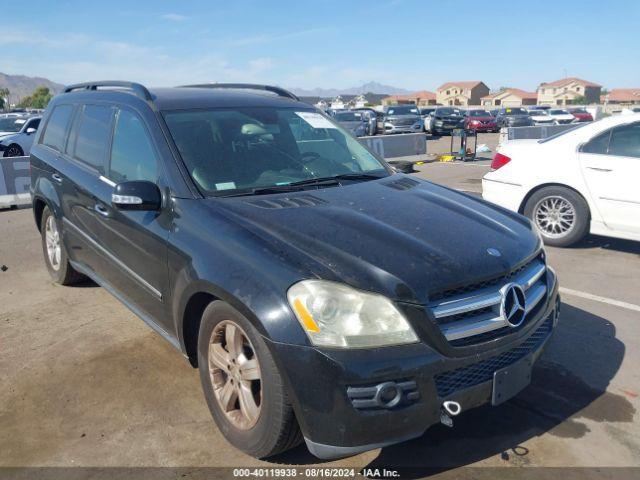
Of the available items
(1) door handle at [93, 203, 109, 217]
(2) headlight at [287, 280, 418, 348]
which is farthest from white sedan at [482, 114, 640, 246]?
(1) door handle at [93, 203, 109, 217]

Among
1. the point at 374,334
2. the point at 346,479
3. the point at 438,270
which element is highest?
the point at 438,270

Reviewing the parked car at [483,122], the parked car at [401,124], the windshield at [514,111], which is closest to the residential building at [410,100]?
the windshield at [514,111]

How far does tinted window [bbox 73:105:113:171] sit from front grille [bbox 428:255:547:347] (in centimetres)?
274

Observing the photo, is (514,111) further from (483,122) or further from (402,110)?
(402,110)

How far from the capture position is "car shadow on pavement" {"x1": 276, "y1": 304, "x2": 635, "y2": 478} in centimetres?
278

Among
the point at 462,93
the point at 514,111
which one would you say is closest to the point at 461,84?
the point at 462,93

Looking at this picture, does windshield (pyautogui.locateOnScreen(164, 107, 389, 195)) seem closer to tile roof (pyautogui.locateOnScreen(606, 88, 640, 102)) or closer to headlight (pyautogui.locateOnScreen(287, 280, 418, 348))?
headlight (pyautogui.locateOnScreen(287, 280, 418, 348))

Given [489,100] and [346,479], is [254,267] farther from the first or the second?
[489,100]

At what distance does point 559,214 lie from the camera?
646cm

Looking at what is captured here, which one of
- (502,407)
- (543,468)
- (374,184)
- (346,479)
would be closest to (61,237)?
(374,184)

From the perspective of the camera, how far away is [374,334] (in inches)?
92.1

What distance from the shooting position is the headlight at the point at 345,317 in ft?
7.65

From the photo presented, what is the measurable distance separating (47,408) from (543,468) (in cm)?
274

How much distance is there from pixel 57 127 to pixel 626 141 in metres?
5.66
